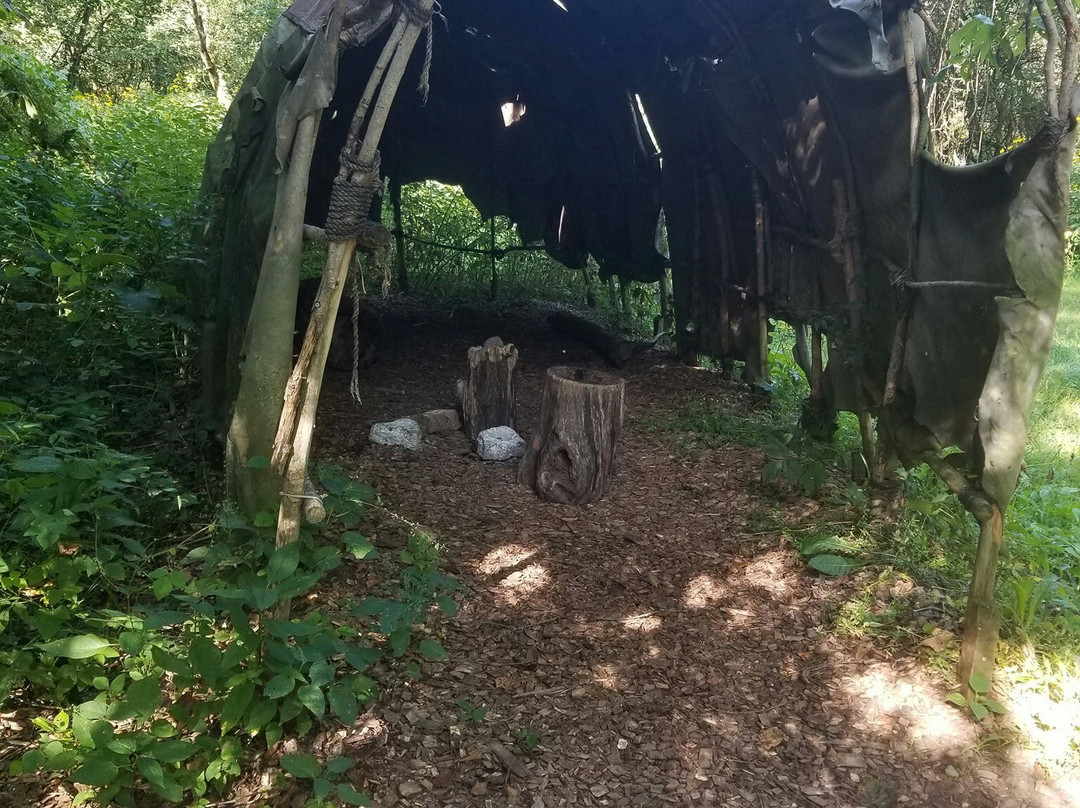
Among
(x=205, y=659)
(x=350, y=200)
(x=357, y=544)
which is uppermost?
(x=350, y=200)

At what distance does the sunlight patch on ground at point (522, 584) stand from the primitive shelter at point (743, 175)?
168cm

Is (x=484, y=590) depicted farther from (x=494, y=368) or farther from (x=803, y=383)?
(x=803, y=383)

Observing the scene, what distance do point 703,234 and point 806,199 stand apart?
5.92 ft

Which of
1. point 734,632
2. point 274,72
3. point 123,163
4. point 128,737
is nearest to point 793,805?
point 734,632

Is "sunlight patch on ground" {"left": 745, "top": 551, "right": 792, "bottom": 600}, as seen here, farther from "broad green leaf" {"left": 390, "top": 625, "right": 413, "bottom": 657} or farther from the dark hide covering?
"broad green leaf" {"left": 390, "top": 625, "right": 413, "bottom": 657}

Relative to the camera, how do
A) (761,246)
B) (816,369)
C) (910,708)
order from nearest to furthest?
(910,708)
(816,369)
(761,246)

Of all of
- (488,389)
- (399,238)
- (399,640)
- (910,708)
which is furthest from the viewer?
(399,238)

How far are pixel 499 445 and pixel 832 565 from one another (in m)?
2.28

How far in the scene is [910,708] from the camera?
277 centimetres

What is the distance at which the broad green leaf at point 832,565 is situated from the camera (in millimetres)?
3541

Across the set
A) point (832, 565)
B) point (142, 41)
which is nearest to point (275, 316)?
point (832, 565)

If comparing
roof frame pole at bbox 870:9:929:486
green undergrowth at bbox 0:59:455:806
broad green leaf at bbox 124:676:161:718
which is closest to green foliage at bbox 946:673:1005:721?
roof frame pole at bbox 870:9:929:486

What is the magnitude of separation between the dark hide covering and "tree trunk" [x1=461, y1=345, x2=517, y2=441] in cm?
172

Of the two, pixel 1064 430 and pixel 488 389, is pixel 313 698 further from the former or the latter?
pixel 1064 430
